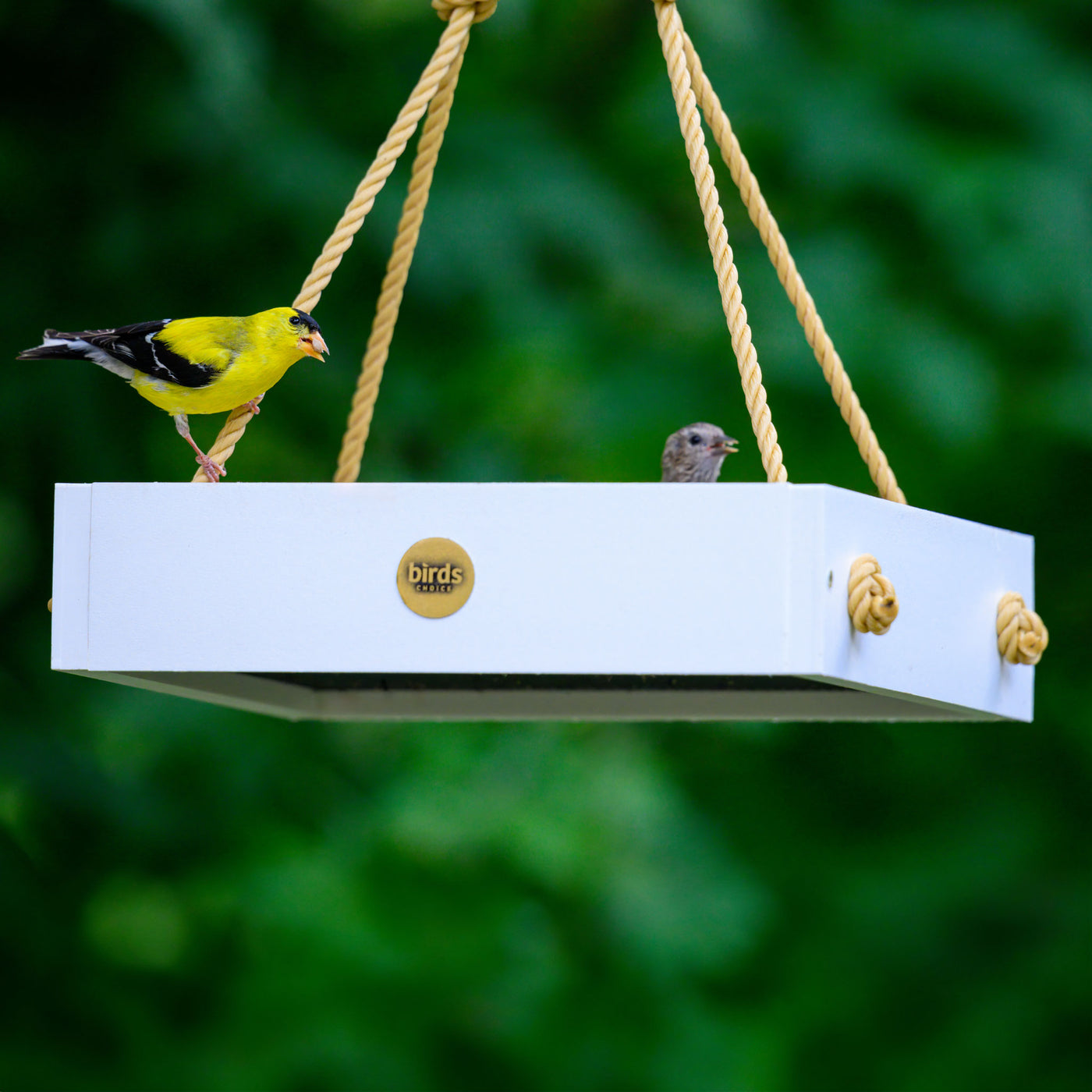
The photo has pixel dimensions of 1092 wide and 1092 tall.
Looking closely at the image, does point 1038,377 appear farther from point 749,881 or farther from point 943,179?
point 749,881

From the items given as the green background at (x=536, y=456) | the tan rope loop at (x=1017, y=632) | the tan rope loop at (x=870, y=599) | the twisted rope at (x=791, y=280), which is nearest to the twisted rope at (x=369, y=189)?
the twisted rope at (x=791, y=280)

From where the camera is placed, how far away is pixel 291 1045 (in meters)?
3.87

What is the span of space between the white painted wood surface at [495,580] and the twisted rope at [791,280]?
1.11 feet

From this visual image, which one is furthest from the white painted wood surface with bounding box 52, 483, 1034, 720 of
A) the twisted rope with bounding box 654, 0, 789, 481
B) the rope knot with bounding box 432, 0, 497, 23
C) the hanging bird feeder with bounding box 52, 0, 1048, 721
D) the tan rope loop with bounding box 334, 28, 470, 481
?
the rope knot with bounding box 432, 0, 497, 23

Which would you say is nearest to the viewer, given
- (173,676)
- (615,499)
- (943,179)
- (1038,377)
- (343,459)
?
(615,499)

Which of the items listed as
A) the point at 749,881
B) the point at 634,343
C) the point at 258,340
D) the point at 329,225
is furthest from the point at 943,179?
the point at 258,340

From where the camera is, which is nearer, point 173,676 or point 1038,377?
point 173,676

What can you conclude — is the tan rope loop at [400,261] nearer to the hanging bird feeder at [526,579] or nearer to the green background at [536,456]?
the hanging bird feeder at [526,579]

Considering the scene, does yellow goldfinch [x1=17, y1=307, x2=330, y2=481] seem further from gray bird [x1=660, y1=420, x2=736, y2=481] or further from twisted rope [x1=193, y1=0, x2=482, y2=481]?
gray bird [x1=660, y1=420, x2=736, y2=481]

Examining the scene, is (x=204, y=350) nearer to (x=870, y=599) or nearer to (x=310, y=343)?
(x=310, y=343)

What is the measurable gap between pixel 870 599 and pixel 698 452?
0.54 m

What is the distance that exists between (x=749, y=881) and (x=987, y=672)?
194 centimetres

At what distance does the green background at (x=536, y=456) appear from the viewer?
361cm

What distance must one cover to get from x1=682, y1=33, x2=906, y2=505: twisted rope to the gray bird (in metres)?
0.17
